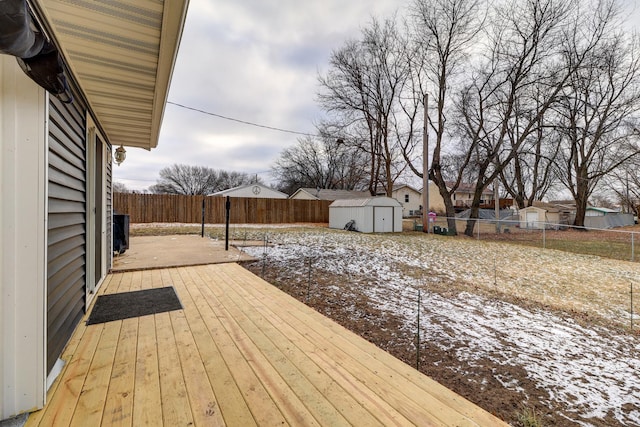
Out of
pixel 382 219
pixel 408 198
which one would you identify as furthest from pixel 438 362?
pixel 408 198

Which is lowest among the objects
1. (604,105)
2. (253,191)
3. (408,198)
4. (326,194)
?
(326,194)

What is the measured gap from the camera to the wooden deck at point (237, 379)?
1.28 meters

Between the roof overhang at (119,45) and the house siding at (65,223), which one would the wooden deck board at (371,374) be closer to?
the house siding at (65,223)

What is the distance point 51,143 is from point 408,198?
33059mm

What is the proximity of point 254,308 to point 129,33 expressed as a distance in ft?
7.45

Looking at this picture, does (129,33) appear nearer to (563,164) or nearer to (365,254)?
(365,254)

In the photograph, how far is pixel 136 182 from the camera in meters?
34.7

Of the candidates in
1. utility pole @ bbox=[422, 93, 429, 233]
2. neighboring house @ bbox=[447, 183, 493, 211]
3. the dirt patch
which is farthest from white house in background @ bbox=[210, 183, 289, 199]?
neighboring house @ bbox=[447, 183, 493, 211]

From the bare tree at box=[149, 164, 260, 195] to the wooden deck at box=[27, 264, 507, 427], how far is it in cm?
3447

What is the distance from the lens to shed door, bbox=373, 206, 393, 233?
44.6 ft

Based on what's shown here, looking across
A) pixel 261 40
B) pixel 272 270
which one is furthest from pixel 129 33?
pixel 261 40

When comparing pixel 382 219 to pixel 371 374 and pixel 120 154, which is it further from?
pixel 371 374

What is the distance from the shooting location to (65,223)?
195cm

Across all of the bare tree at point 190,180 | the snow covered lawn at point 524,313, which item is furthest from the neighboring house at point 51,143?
the bare tree at point 190,180
